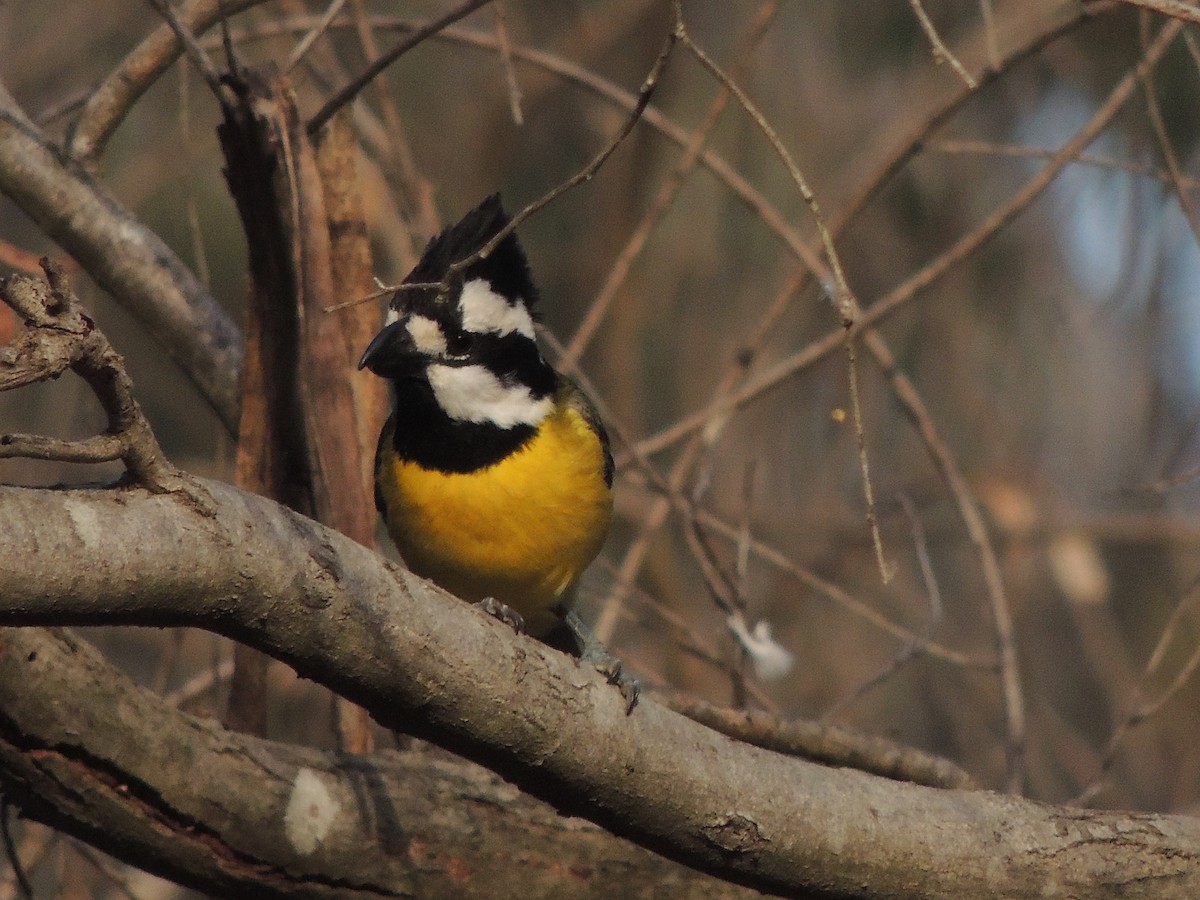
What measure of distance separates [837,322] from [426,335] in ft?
10.9

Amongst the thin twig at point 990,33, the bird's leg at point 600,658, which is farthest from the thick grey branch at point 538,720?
the thin twig at point 990,33

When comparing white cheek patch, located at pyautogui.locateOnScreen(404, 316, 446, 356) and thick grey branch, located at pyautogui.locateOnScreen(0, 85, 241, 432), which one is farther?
white cheek patch, located at pyautogui.locateOnScreen(404, 316, 446, 356)

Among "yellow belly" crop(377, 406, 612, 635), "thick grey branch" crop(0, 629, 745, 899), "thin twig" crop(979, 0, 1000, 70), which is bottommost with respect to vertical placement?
"thick grey branch" crop(0, 629, 745, 899)

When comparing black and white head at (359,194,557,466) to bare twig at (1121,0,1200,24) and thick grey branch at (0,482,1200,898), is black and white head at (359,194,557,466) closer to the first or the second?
thick grey branch at (0,482,1200,898)

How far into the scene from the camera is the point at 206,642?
7.15 metres

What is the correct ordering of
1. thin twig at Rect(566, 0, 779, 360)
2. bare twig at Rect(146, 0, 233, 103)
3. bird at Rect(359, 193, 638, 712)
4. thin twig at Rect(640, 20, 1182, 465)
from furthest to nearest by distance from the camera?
thin twig at Rect(566, 0, 779, 360) < thin twig at Rect(640, 20, 1182, 465) < bird at Rect(359, 193, 638, 712) < bare twig at Rect(146, 0, 233, 103)

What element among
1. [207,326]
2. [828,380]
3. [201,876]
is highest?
[828,380]

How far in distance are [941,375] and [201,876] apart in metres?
5.49

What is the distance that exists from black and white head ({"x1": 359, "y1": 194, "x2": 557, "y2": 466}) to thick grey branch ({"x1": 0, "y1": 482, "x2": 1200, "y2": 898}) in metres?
1.30

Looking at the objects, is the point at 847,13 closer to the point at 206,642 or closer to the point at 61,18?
the point at 61,18

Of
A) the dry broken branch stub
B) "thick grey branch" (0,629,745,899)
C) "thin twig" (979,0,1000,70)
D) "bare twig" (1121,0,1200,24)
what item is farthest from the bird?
"bare twig" (1121,0,1200,24)

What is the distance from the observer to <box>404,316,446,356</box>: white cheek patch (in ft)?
12.2

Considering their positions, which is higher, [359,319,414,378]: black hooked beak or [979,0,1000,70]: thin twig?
[979,0,1000,70]: thin twig

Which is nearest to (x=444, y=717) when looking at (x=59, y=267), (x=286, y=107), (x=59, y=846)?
(x=59, y=267)
